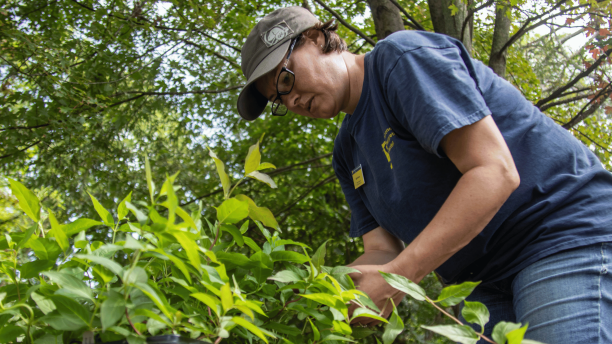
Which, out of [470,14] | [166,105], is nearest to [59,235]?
[470,14]

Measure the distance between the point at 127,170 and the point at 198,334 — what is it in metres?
4.98

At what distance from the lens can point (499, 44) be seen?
3582mm

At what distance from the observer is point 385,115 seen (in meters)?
1.43

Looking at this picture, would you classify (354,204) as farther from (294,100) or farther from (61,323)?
(61,323)

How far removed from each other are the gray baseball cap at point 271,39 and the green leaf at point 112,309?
3.87 ft

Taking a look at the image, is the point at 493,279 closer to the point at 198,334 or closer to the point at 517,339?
the point at 517,339

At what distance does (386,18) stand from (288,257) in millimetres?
2684

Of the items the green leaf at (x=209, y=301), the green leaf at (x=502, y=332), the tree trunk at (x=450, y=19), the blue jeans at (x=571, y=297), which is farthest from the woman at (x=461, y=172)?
the tree trunk at (x=450, y=19)

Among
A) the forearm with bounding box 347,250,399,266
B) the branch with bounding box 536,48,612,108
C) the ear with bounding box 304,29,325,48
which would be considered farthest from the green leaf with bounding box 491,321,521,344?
the branch with bounding box 536,48,612,108

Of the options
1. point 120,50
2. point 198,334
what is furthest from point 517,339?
point 120,50

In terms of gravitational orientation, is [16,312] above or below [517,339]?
above

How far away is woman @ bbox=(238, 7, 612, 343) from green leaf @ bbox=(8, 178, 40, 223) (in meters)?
0.74

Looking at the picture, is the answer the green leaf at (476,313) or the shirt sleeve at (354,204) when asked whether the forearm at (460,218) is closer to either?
the green leaf at (476,313)

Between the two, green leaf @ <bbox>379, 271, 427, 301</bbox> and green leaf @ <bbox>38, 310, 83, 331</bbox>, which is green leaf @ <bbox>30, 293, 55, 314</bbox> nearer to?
green leaf @ <bbox>38, 310, 83, 331</bbox>
